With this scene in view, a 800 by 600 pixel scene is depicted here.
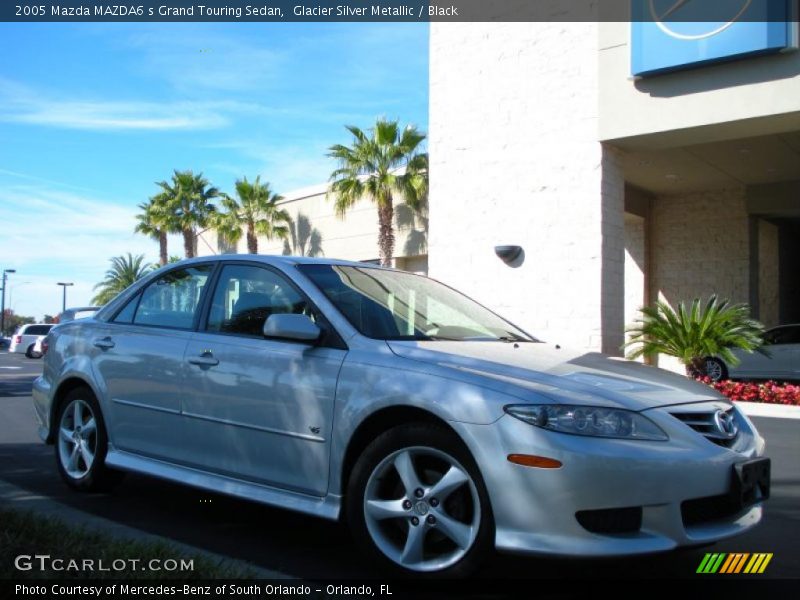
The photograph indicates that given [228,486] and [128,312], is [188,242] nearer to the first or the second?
[128,312]

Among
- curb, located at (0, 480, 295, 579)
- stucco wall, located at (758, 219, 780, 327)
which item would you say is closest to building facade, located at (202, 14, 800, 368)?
stucco wall, located at (758, 219, 780, 327)

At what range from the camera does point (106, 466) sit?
5.22 m

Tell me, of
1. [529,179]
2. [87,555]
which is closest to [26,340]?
[529,179]

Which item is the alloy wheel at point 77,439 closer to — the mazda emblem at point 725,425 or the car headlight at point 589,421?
the car headlight at point 589,421

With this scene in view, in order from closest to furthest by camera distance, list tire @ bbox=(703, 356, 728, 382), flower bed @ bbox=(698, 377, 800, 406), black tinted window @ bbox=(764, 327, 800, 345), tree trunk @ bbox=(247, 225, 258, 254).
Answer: flower bed @ bbox=(698, 377, 800, 406) → tire @ bbox=(703, 356, 728, 382) → black tinted window @ bbox=(764, 327, 800, 345) → tree trunk @ bbox=(247, 225, 258, 254)

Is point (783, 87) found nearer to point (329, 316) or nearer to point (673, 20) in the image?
point (673, 20)

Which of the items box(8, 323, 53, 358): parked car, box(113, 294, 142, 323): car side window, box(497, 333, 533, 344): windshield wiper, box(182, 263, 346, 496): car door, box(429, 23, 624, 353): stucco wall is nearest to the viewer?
box(182, 263, 346, 496): car door

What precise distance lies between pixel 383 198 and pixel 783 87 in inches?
511

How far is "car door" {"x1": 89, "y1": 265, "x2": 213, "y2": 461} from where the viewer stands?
4.74 metres

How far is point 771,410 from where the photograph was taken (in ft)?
39.3

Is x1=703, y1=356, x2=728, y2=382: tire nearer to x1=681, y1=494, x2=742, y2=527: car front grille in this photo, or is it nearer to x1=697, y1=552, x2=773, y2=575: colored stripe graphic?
x1=697, y1=552, x2=773, y2=575: colored stripe graphic

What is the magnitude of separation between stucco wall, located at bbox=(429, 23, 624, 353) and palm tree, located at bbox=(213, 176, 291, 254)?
Answer: 1367 cm

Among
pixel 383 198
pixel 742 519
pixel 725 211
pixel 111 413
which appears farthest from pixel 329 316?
pixel 383 198

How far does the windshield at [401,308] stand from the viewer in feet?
14.2
